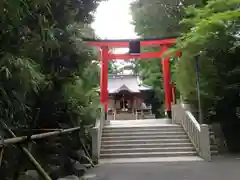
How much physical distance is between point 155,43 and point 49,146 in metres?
8.25

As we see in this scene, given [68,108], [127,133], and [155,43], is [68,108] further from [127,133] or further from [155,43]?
[155,43]

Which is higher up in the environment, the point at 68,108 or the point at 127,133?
the point at 68,108

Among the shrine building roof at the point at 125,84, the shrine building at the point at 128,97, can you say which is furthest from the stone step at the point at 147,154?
the shrine building roof at the point at 125,84

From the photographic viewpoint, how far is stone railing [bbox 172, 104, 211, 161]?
941 cm

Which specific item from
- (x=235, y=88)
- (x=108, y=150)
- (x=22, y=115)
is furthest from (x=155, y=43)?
(x=22, y=115)

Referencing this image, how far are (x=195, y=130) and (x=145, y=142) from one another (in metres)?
1.76

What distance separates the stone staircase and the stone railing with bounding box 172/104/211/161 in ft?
0.74

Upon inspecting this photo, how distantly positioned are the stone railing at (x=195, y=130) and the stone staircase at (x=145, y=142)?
0.74 feet

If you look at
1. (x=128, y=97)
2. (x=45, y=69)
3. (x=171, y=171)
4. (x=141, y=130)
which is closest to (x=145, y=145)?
(x=141, y=130)

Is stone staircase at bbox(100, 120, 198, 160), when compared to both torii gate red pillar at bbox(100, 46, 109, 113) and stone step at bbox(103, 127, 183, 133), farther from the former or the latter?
torii gate red pillar at bbox(100, 46, 109, 113)

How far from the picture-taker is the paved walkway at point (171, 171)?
6.72 meters

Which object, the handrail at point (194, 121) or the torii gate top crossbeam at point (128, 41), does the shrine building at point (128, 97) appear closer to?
the torii gate top crossbeam at point (128, 41)

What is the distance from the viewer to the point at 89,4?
10305 millimetres

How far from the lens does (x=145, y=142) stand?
11023mm
